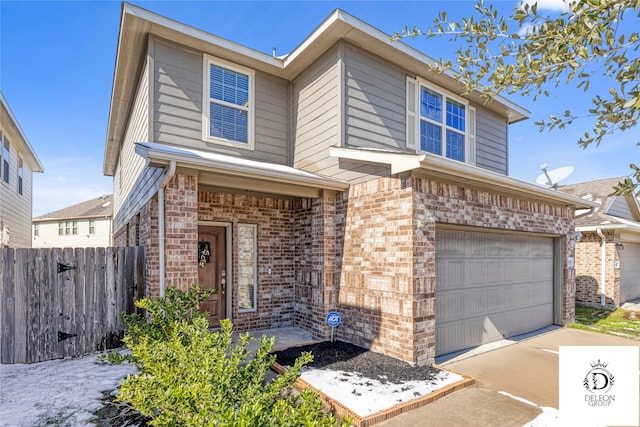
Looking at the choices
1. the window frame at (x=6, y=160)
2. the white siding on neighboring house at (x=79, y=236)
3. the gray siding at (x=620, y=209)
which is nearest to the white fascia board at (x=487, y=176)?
the gray siding at (x=620, y=209)

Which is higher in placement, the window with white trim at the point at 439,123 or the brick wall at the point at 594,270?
the window with white trim at the point at 439,123

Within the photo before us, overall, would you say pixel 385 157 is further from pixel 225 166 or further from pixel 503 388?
pixel 503 388

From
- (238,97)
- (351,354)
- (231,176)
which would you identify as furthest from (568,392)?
(238,97)

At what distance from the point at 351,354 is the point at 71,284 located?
4425mm

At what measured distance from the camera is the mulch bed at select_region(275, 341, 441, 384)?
452cm

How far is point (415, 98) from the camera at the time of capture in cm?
759

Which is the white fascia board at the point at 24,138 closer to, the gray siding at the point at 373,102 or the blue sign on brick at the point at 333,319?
the gray siding at the point at 373,102

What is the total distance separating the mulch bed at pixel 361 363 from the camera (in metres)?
4.52

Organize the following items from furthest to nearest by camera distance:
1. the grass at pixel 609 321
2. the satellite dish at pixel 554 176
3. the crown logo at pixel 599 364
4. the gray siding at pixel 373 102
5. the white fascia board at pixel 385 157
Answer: the satellite dish at pixel 554 176
the grass at pixel 609 321
the gray siding at pixel 373 102
the white fascia board at pixel 385 157
the crown logo at pixel 599 364

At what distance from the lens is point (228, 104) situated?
6.66 metres

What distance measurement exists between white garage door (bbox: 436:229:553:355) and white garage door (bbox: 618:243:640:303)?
570 cm

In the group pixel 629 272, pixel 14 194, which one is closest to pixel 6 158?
pixel 14 194

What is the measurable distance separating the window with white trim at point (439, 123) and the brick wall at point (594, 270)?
5851 mm

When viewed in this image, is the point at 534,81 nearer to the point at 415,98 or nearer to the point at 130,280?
the point at 415,98
